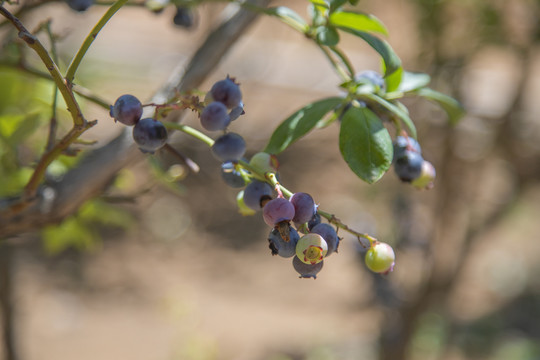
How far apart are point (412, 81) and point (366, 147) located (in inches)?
8.2

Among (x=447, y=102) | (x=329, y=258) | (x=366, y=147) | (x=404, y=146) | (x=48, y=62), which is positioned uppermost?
(x=329, y=258)

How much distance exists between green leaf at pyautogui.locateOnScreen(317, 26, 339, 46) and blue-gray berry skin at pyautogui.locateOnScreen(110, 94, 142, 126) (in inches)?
8.8

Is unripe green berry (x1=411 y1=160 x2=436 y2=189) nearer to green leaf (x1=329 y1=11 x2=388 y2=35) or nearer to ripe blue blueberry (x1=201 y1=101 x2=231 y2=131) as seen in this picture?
green leaf (x1=329 y1=11 x2=388 y2=35)

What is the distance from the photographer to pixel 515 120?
224 centimetres

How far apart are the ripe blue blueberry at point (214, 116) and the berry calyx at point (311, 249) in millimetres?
125

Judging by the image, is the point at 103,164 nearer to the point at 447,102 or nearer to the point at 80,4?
the point at 80,4

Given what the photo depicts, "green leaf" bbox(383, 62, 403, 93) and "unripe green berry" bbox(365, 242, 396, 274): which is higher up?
"green leaf" bbox(383, 62, 403, 93)

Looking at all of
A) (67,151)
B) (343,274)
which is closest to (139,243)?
(343,274)

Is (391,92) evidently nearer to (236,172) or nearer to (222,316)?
(236,172)

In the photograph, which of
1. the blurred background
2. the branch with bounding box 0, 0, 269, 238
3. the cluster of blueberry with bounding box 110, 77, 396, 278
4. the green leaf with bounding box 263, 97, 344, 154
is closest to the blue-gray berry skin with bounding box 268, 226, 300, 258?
the cluster of blueberry with bounding box 110, 77, 396, 278

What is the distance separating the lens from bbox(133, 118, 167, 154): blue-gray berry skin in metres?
0.53

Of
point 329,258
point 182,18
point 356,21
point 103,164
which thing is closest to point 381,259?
point 356,21

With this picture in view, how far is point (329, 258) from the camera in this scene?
3.88 metres

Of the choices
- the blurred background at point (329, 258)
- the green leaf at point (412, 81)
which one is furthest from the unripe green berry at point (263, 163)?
the blurred background at point (329, 258)
